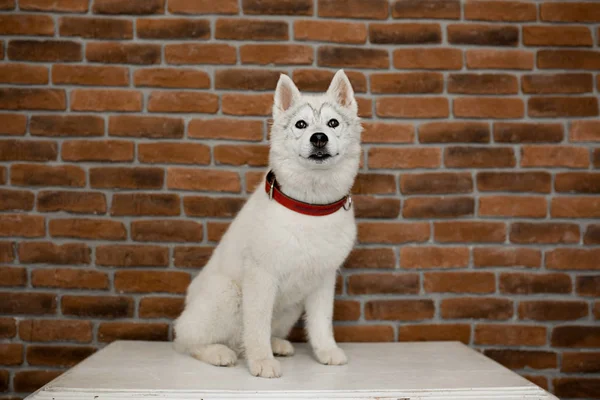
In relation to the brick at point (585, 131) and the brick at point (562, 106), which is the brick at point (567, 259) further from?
the brick at point (562, 106)

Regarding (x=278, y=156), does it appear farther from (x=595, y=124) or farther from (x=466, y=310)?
(x=595, y=124)

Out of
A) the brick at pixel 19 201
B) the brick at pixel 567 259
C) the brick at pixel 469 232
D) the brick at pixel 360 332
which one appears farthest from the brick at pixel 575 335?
the brick at pixel 19 201

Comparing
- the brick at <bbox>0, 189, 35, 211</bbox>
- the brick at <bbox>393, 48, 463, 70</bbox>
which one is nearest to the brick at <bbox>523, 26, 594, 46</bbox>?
the brick at <bbox>393, 48, 463, 70</bbox>

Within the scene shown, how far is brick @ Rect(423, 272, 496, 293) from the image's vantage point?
2324 mm

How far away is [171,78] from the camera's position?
2.29 m

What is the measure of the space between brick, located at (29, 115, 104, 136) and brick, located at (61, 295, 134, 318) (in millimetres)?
737

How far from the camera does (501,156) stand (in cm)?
233

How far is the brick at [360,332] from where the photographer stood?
7.61 ft

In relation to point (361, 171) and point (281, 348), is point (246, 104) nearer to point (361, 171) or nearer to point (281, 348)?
point (361, 171)

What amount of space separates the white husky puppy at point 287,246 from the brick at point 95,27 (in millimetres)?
913

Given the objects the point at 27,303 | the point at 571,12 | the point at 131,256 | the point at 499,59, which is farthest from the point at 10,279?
the point at 571,12

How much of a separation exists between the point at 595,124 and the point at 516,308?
0.92 meters

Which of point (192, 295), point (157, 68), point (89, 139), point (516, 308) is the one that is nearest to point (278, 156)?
point (192, 295)

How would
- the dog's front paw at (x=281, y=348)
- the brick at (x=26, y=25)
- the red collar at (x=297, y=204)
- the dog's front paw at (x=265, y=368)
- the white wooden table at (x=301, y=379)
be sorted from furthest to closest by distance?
1. the brick at (x=26, y=25)
2. the dog's front paw at (x=281, y=348)
3. the red collar at (x=297, y=204)
4. the dog's front paw at (x=265, y=368)
5. the white wooden table at (x=301, y=379)
